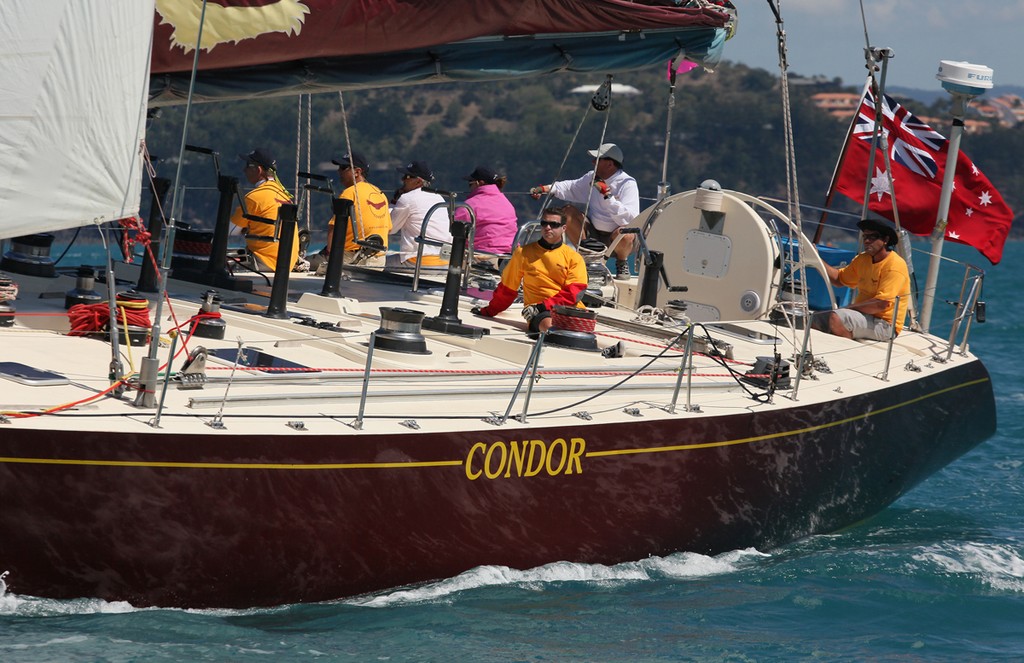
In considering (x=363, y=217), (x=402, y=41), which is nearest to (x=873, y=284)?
(x=402, y=41)

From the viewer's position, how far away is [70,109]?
5914 mm

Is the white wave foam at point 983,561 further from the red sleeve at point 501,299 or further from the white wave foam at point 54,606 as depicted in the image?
the white wave foam at point 54,606

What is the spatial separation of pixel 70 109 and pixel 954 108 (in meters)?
6.88

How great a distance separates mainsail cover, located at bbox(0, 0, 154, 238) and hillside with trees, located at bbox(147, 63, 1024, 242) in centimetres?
1349

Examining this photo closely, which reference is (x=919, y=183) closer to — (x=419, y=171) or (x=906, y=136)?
(x=906, y=136)

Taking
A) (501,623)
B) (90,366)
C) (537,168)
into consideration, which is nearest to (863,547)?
(501,623)

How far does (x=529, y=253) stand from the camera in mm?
8391

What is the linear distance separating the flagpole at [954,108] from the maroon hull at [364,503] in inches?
122

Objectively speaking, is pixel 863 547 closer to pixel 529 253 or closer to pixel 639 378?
pixel 639 378

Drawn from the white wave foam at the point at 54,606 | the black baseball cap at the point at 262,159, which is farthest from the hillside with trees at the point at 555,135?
the white wave foam at the point at 54,606

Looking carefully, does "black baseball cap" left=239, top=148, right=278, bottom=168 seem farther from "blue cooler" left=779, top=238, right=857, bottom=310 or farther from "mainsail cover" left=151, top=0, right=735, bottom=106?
"blue cooler" left=779, top=238, right=857, bottom=310

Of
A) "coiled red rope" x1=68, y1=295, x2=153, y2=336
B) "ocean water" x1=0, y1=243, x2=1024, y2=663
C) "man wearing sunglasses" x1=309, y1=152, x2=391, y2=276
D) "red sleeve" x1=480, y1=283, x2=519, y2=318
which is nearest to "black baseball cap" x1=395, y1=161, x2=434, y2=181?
"man wearing sunglasses" x1=309, y1=152, x2=391, y2=276

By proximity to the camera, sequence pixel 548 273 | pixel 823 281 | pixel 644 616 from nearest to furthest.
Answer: pixel 644 616 < pixel 548 273 < pixel 823 281

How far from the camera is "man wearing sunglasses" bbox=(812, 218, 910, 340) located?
366 inches
